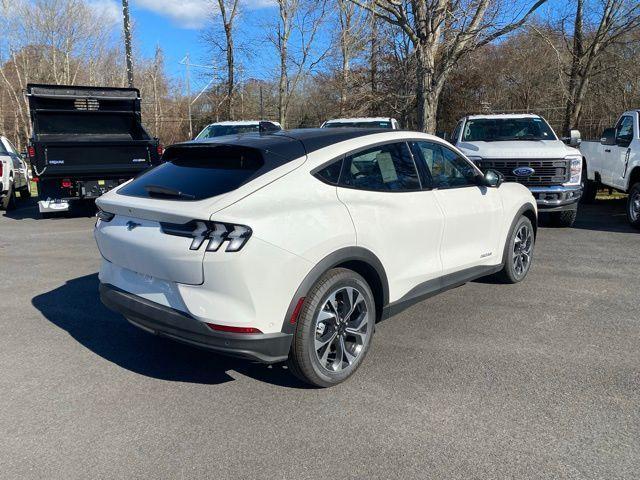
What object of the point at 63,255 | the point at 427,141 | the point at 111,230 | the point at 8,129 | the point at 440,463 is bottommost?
the point at 440,463

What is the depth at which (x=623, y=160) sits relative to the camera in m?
9.88

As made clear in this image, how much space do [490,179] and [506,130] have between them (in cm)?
575

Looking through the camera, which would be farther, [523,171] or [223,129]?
[223,129]

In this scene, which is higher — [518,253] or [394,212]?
[394,212]

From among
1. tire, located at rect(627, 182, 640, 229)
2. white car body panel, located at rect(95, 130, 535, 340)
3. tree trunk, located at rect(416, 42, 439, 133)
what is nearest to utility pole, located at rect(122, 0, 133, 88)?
tree trunk, located at rect(416, 42, 439, 133)

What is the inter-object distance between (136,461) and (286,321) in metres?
1.12

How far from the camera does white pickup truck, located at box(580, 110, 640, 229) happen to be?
9.31 metres

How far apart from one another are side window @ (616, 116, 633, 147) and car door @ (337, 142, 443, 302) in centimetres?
711

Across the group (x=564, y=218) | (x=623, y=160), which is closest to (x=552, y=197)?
(x=564, y=218)

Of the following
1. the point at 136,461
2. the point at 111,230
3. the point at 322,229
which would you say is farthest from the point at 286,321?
the point at 111,230

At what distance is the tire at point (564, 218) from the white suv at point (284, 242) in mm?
5682

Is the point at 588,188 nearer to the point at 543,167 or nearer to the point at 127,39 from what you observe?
the point at 543,167

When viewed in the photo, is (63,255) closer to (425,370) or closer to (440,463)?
(425,370)

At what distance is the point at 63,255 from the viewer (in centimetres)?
773
